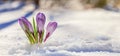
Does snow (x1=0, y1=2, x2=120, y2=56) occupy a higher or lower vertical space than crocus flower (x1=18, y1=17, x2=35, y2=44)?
lower

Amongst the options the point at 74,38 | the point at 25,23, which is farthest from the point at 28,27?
the point at 74,38

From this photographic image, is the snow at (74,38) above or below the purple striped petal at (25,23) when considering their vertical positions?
below

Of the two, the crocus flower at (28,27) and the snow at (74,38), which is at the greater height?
the crocus flower at (28,27)

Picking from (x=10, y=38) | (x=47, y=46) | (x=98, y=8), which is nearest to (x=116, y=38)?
(x=47, y=46)

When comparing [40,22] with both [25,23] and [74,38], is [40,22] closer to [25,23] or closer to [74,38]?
[25,23]

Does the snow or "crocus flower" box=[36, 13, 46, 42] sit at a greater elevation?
"crocus flower" box=[36, 13, 46, 42]

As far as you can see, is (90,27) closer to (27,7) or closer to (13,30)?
(13,30)

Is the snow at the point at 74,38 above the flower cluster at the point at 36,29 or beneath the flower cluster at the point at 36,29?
beneath

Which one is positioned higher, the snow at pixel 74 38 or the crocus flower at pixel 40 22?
the crocus flower at pixel 40 22

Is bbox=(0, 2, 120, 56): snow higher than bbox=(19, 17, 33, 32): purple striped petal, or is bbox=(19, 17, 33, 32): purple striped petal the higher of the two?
bbox=(19, 17, 33, 32): purple striped petal
